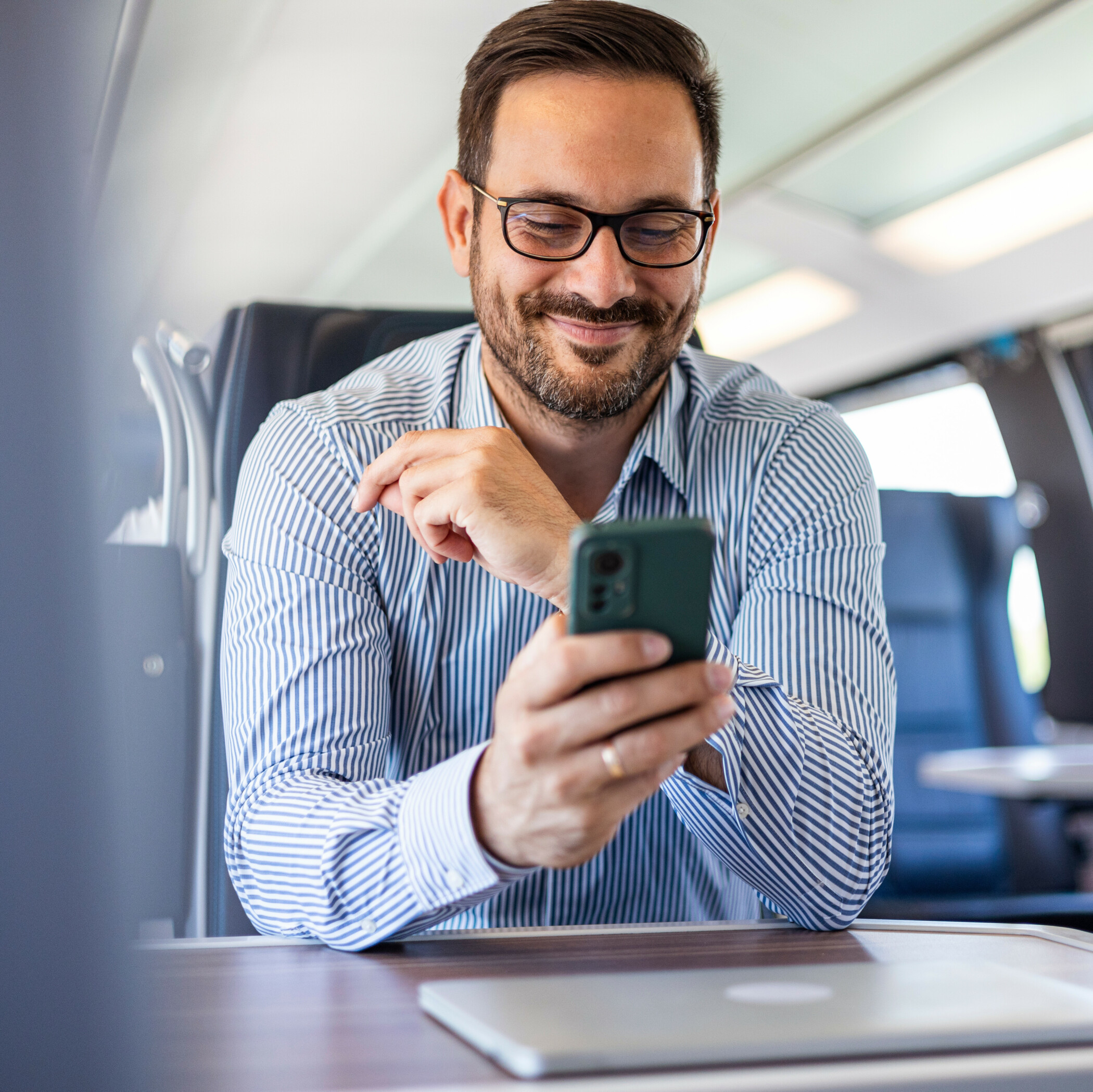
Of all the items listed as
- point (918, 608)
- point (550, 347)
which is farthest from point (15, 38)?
point (918, 608)

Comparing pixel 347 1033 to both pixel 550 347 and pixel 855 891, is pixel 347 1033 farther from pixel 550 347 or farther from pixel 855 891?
pixel 550 347

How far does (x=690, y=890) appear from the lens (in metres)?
1.17

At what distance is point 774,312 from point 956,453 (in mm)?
918

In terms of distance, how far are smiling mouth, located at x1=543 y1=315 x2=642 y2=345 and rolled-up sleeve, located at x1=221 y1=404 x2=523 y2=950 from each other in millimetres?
272

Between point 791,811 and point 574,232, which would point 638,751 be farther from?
point 574,232

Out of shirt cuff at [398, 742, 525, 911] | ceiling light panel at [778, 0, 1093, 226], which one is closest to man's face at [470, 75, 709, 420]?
shirt cuff at [398, 742, 525, 911]

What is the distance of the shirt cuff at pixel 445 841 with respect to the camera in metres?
0.70

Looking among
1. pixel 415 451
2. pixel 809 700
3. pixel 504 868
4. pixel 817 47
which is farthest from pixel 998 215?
pixel 504 868

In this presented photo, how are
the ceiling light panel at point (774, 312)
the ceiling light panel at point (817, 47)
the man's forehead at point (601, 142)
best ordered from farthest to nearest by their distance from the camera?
1. the ceiling light panel at point (774, 312)
2. the ceiling light panel at point (817, 47)
3. the man's forehead at point (601, 142)

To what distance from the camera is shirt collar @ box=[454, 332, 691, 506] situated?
3.93ft

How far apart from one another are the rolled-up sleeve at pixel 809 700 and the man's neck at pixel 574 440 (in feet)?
0.56

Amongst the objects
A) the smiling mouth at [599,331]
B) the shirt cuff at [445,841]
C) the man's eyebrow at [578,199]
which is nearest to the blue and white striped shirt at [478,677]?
the shirt cuff at [445,841]

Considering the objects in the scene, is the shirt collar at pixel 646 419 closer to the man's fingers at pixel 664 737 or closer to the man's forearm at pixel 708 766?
the man's forearm at pixel 708 766

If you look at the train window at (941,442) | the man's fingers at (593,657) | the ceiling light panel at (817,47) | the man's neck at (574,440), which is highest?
the ceiling light panel at (817,47)
